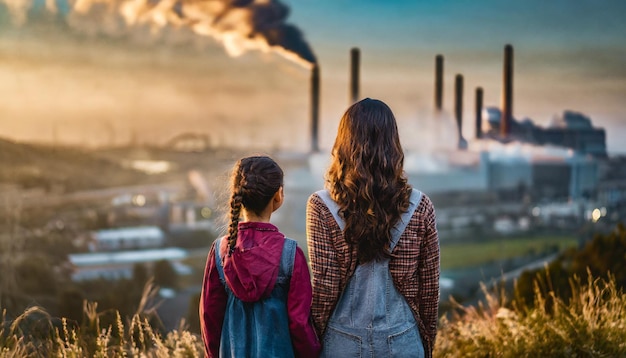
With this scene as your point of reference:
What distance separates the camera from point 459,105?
32.2 feet

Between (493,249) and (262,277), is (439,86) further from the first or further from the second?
(262,277)

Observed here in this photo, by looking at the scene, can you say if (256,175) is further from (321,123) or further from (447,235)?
(447,235)

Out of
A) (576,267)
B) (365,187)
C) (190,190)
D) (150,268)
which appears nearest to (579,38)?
(576,267)

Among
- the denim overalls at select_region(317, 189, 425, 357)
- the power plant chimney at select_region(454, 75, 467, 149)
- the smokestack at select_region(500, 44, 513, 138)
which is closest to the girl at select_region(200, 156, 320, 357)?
the denim overalls at select_region(317, 189, 425, 357)

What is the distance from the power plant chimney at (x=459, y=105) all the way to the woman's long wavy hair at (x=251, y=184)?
776 centimetres

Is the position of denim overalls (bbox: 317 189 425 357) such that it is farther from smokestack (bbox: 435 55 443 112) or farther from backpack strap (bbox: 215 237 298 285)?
smokestack (bbox: 435 55 443 112)

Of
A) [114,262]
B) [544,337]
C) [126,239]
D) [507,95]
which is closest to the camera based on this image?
[544,337]

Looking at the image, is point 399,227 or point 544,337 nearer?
point 399,227

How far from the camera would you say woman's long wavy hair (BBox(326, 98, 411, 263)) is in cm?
229

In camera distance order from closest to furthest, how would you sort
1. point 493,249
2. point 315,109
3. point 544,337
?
point 544,337, point 315,109, point 493,249

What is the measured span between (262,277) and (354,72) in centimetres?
716

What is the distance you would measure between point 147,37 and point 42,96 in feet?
4.40

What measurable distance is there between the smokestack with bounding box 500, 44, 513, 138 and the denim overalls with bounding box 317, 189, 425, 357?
26.2ft

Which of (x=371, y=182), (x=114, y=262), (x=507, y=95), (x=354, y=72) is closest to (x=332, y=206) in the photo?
(x=371, y=182)
